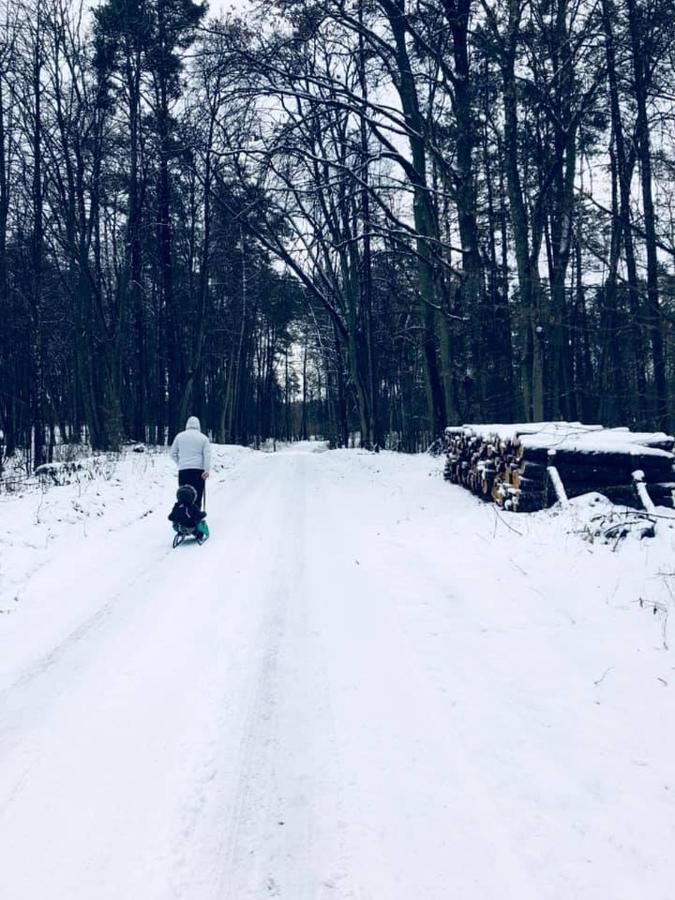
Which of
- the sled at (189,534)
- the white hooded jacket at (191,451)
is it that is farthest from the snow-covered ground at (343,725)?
the white hooded jacket at (191,451)

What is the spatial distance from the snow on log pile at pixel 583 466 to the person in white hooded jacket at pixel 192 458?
522 centimetres

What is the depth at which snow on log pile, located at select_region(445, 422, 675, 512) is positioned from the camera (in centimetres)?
829

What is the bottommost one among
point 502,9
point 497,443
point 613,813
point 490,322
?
point 613,813

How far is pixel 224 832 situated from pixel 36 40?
70.3ft

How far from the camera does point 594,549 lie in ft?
20.9

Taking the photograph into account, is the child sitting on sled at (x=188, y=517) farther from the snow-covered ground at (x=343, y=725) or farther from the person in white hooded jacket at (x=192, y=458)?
the snow-covered ground at (x=343, y=725)

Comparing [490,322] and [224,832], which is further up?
[490,322]

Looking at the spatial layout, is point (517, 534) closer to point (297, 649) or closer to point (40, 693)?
point (297, 649)

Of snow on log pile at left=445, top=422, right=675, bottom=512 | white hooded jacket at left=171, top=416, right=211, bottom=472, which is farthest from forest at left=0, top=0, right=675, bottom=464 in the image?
white hooded jacket at left=171, top=416, right=211, bottom=472

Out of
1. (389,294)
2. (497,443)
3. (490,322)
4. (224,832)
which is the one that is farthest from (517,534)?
(389,294)

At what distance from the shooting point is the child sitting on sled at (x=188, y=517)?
8.20 metres

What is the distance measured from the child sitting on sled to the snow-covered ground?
1088mm

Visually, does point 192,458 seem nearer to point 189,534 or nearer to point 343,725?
point 189,534

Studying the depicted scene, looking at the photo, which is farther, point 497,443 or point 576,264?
point 576,264
